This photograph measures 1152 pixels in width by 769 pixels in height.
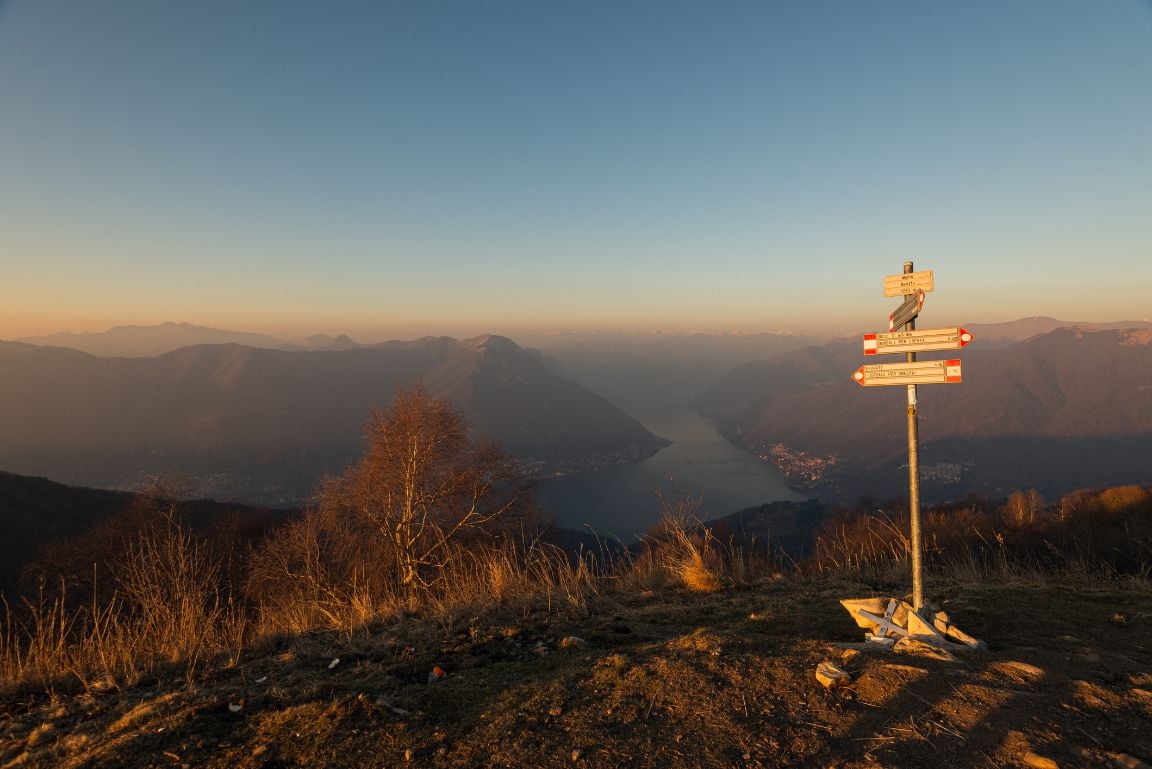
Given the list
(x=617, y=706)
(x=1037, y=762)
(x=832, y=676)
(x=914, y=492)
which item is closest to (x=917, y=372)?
(x=914, y=492)

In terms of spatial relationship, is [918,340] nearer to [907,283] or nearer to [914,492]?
[907,283]

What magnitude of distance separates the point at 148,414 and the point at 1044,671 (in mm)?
238334

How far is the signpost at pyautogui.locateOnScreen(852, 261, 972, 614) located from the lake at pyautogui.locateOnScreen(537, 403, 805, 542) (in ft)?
267

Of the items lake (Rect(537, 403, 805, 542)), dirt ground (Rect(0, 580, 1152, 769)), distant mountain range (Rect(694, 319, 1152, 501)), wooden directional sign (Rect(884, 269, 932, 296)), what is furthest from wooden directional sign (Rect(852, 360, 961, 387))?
distant mountain range (Rect(694, 319, 1152, 501))

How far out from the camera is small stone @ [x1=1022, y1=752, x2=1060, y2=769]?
2305 mm

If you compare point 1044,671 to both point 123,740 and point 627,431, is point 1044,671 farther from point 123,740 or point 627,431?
point 627,431

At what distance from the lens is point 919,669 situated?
3.24 metres

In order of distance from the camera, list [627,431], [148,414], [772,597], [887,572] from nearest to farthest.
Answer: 1. [772,597]
2. [887,572]
3. [148,414]
4. [627,431]

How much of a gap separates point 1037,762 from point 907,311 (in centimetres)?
356

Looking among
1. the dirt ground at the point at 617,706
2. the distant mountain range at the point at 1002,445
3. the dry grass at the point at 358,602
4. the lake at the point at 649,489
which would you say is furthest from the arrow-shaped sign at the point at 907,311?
the distant mountain range at the point at 1002,445

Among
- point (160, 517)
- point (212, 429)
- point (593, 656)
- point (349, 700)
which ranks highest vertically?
point (349, 700)

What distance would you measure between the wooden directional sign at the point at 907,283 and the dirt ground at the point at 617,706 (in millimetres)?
3160

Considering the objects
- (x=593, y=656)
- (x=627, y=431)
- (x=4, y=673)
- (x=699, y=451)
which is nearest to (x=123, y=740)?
(x=4, y=673)

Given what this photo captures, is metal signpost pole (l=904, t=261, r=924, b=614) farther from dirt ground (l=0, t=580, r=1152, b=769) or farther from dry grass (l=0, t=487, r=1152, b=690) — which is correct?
dry grass (l=0, t=487, r=1152, b=690)
